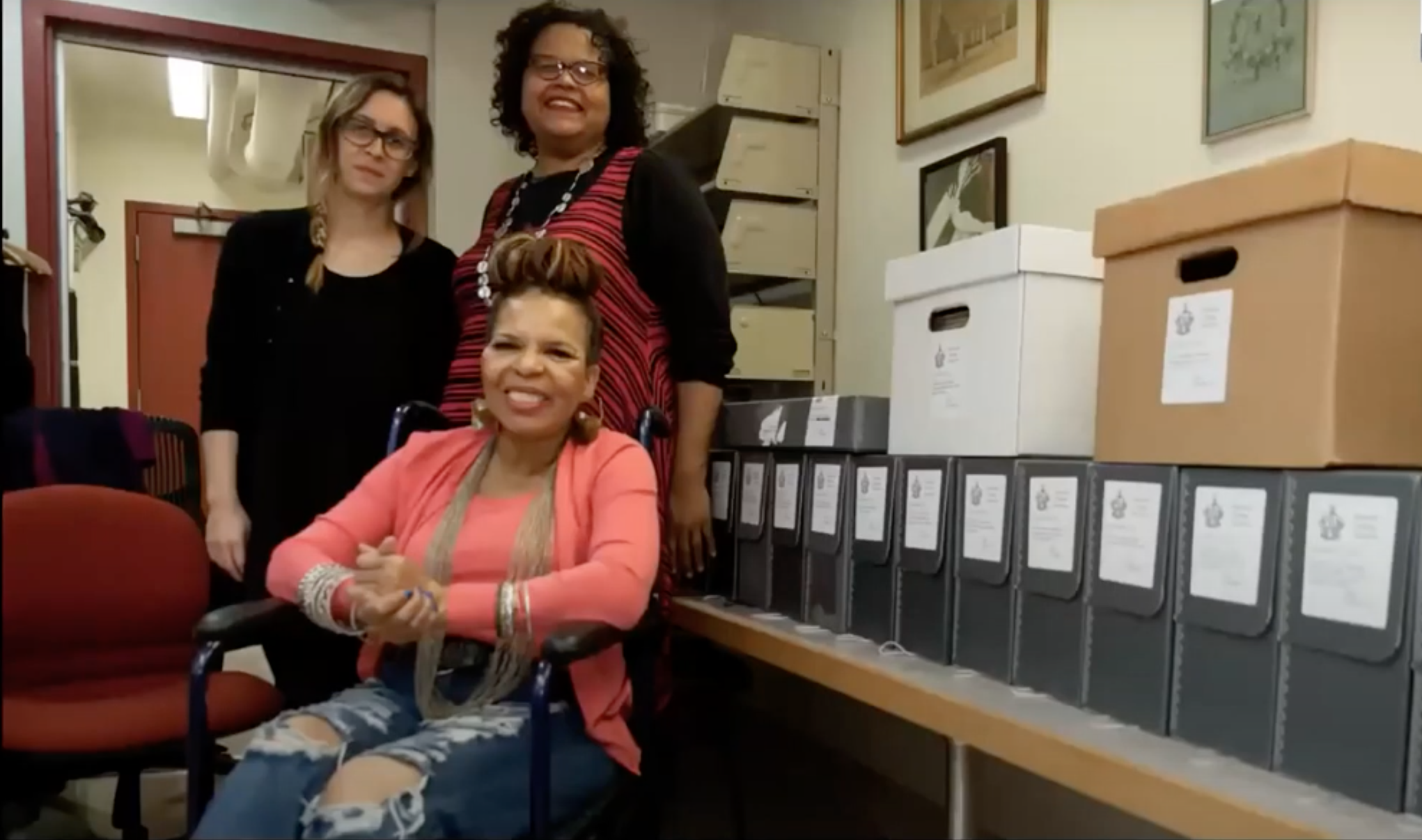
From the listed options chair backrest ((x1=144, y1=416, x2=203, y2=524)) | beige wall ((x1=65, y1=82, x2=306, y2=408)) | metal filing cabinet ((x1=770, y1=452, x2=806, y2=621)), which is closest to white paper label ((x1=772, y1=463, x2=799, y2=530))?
metal filing cabinet ((x1=770, y1=452, x2=806, y2=621))

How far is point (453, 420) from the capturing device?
1.69 metres

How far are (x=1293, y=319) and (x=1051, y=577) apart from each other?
39 centimetres

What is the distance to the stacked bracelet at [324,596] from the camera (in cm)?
129

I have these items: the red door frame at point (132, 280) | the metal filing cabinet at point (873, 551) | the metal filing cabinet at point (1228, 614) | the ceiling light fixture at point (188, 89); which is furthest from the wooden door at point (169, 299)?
the metal filing cabinet at point (1228, 614)

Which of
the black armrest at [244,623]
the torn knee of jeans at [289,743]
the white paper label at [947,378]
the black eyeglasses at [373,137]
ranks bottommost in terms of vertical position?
the torn knee of jeans at [289,743]

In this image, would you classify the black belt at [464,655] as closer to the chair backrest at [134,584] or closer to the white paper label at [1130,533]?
the chair backrest at [134,584]

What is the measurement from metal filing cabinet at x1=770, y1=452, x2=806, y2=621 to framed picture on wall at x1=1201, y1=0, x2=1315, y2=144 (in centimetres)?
84

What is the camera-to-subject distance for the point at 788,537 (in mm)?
1734

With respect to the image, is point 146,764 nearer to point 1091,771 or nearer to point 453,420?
point 453,420

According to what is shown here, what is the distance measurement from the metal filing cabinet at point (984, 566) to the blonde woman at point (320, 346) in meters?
0.90

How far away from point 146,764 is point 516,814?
73 centimetres

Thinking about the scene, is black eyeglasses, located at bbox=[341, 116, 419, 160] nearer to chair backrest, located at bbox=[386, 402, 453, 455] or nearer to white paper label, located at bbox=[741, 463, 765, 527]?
chair backrest, located at bbox=[386, 402, 453, 455]

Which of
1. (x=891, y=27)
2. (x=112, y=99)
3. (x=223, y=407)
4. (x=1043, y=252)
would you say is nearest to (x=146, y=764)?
(x=223, y=407)

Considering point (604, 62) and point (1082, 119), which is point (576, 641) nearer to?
point (604, 62)
